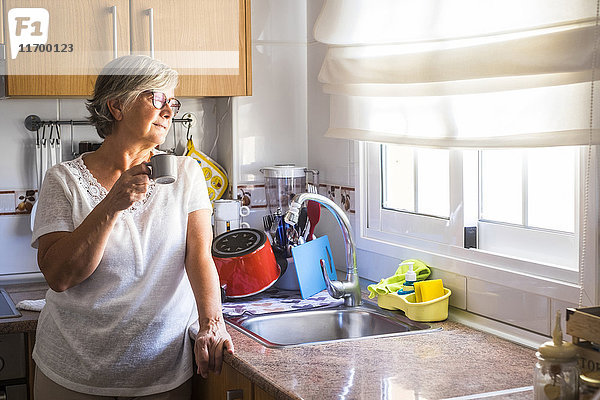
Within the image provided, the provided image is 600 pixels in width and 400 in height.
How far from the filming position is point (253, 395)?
177 cm

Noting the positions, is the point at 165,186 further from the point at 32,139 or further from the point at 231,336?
the point at 32,139

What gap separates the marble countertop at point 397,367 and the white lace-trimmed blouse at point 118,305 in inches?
8.3

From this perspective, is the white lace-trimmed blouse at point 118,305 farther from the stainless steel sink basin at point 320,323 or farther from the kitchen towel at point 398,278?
the kitchen towel at point 398,278

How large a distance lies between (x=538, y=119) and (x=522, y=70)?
12 centimetres

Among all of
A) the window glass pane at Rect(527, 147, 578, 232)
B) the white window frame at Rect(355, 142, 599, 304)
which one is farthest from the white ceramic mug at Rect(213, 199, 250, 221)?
the window glass pane at Rect(527, 147, 578, 232)

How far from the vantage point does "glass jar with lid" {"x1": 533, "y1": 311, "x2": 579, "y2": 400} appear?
1.24 metres

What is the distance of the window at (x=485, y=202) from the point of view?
1805 mm

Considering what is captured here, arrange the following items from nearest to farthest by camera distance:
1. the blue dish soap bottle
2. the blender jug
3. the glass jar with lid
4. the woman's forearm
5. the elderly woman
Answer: the glass jar with lid → the woman's forearm → the elderly woman → the blue dish soap bottle → the blender jug

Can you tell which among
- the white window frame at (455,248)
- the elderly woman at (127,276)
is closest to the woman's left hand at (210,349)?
the elderly woman at (127,276)

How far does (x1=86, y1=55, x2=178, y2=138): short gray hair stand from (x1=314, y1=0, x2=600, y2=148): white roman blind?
2.05 feet

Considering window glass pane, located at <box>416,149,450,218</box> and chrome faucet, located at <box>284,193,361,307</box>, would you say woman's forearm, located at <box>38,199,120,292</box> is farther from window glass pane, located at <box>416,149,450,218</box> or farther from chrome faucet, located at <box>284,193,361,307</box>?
window glass pane, located at <box>416,149,450,218</box>

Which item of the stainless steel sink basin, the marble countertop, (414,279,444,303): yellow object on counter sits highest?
(414,279,444,303): yellow object on counter

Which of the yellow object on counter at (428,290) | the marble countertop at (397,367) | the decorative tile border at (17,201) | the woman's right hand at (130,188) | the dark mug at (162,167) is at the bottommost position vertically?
the marble countertop at (397,367)

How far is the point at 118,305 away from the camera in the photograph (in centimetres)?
188
